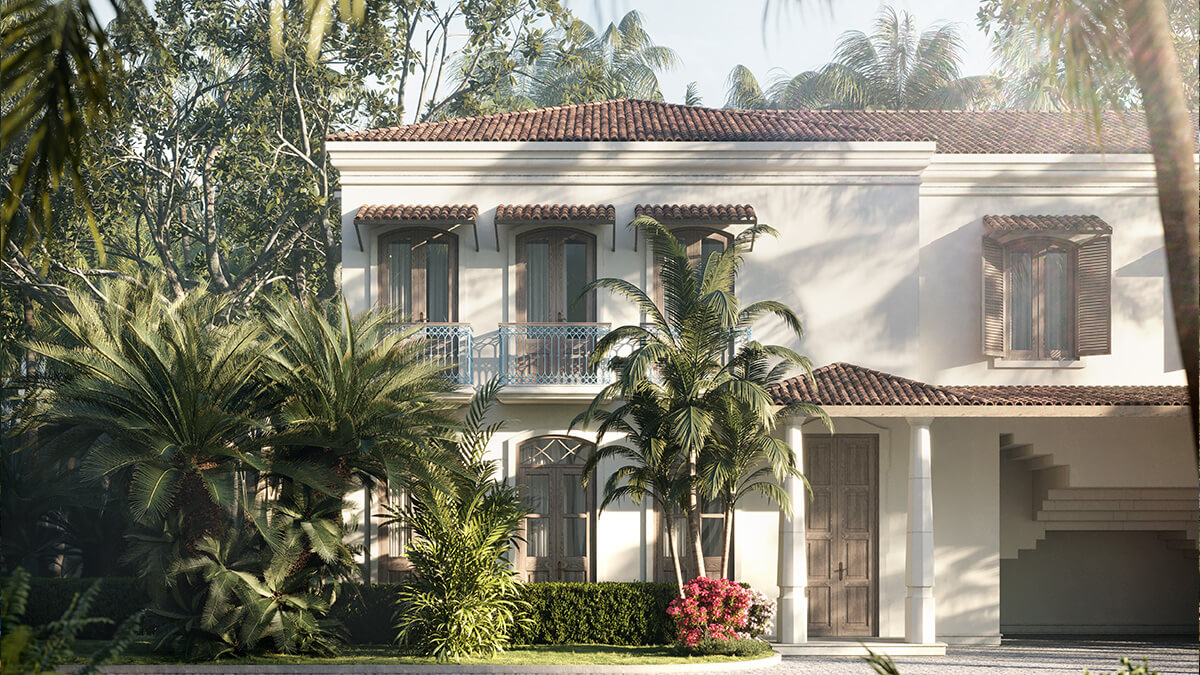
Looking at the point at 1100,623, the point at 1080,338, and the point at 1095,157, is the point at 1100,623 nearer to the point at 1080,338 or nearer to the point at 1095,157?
the point at 1080,338

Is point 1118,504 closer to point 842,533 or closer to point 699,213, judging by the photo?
point 842,533

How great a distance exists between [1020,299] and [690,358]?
713cm

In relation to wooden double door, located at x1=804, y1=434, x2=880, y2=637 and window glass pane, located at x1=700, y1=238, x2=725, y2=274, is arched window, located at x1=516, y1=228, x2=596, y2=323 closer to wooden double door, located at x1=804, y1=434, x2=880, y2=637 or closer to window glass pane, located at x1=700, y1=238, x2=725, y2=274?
window glass pane, located at x1=700, y1=238, x2=725, y2=274

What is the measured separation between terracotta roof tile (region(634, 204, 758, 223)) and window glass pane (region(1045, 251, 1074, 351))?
5.36m

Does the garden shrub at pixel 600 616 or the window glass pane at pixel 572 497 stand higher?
the window glass pane at pixel 572 497

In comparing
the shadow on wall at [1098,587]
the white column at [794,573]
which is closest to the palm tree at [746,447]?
the white column at [794,573]

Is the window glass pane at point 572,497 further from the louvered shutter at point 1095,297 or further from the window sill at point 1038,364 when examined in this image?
the louvered shutter at point 1095,297

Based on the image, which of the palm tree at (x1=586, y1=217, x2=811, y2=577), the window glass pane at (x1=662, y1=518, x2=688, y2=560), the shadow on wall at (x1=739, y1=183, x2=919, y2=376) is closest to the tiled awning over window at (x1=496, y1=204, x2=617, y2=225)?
the palm tree at (x1=586, y1=217, x2=811, y2=577)

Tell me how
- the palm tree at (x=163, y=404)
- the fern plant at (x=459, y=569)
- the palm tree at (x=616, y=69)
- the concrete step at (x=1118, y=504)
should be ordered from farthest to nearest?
the palm tree at (x=616, y=69)
the concrete step at (x=1118, y=504)
the fern plant at (x=459, y=569)
the palm tree at (x=163, y=404)

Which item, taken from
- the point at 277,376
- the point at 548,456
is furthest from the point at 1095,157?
the point at 277,376

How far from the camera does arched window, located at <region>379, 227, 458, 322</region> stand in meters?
18.3

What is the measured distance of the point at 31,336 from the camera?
2234 cm

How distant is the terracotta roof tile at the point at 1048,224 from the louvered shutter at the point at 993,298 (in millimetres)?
322

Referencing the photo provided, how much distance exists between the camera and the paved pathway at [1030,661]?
14055 mm
